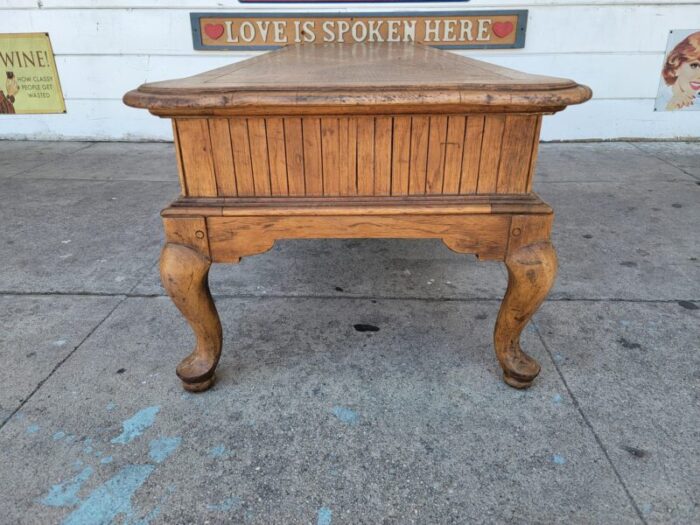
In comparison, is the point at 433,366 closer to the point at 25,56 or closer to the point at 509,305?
the point at 509,305

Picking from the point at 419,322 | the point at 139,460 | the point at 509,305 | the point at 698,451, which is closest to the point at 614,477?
the point at 698,451

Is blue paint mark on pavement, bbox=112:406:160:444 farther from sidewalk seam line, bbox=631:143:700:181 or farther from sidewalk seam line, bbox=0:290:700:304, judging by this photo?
sidewalk seam line, bbox=631:143:700:181

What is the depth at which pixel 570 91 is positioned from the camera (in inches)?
48.4

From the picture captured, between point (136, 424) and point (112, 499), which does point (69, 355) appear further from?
point (112, 499)

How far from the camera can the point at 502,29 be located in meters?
4.39

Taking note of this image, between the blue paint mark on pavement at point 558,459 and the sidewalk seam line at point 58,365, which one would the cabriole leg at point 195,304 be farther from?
the blue paint mark on pavement at point 558,459

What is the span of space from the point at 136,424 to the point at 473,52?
4.06m

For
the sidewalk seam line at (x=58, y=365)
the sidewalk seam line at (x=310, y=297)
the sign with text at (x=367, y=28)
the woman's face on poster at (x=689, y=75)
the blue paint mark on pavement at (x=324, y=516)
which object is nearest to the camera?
the blue paint mark on pavement at (x=324, y=516)

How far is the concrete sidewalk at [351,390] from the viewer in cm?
126

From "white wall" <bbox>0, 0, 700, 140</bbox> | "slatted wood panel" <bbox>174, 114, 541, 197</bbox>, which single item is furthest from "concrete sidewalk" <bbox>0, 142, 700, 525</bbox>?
"white wall" <bbox>0, 0, 700, 140</bbox>

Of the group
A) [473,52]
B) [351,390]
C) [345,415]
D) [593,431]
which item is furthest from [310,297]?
[473,52]

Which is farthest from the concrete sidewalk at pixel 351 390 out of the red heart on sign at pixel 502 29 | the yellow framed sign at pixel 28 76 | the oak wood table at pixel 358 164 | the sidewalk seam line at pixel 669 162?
the yellow framed sign at pixel 28 76

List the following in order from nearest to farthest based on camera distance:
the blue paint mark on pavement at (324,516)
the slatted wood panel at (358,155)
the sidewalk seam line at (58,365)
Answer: the blue paint mark on pavement at (324,516), the slatted wood panel at (358,155), the sidewalk seam line at (58,365)

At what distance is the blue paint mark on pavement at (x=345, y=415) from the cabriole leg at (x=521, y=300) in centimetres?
49
